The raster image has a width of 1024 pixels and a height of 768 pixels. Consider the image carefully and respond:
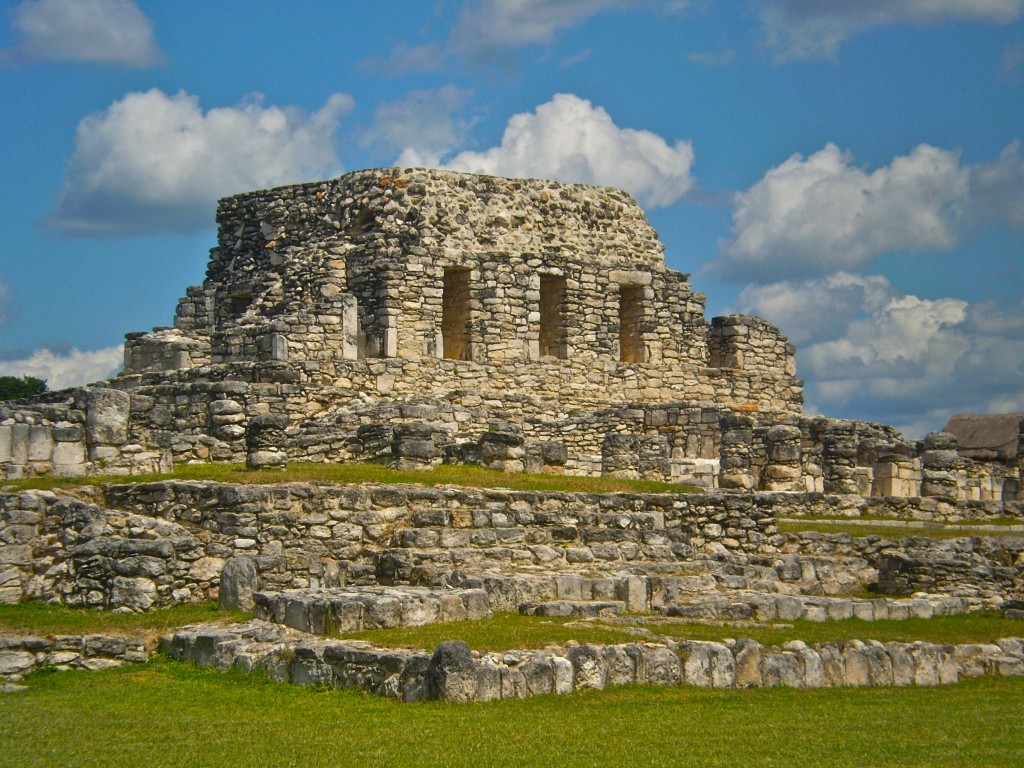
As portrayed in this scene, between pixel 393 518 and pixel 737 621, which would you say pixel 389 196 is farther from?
pixel 737 621

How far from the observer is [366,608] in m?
14.5

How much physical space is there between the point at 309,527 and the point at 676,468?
11165 millimetres

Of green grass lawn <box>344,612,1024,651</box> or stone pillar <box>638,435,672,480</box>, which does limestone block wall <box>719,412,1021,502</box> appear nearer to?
stone pillar <box>638,435,672,480</box>

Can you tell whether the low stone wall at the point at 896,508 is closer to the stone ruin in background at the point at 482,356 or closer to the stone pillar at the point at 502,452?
the stone ruin in background at the point at 482,356

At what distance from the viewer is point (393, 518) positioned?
1942 centimetres

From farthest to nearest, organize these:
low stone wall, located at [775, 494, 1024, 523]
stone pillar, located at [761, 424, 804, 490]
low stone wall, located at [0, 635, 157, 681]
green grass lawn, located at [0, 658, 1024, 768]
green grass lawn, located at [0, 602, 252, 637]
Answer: stone pillar, located at [761, 424, 804, 490]
low stone wall, located at [775, 494, 1024, 523]
green grass lawn, located at [0, 602, 252, 637]
low stone wall, located at [0, 635, 157, 681]
green grass lawn, located at [0, 658, 1024, 768]

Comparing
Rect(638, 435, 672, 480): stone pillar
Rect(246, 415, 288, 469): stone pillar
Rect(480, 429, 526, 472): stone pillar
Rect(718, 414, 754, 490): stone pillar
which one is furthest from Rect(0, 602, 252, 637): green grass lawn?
Rect(718, 414, 754, 490): stone pillar

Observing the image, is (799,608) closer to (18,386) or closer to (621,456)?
(621,456)

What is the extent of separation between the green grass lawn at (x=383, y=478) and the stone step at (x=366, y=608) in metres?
4.30

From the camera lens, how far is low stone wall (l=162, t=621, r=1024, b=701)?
1238cm

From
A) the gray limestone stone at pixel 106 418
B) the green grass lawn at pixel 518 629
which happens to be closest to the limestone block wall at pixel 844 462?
the green grass lawn at pixel 518 629

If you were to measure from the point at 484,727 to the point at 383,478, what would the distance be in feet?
32.4

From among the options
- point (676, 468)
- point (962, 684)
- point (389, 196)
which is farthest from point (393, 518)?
point (389, 196)

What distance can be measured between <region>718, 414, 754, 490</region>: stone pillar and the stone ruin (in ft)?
0.24
